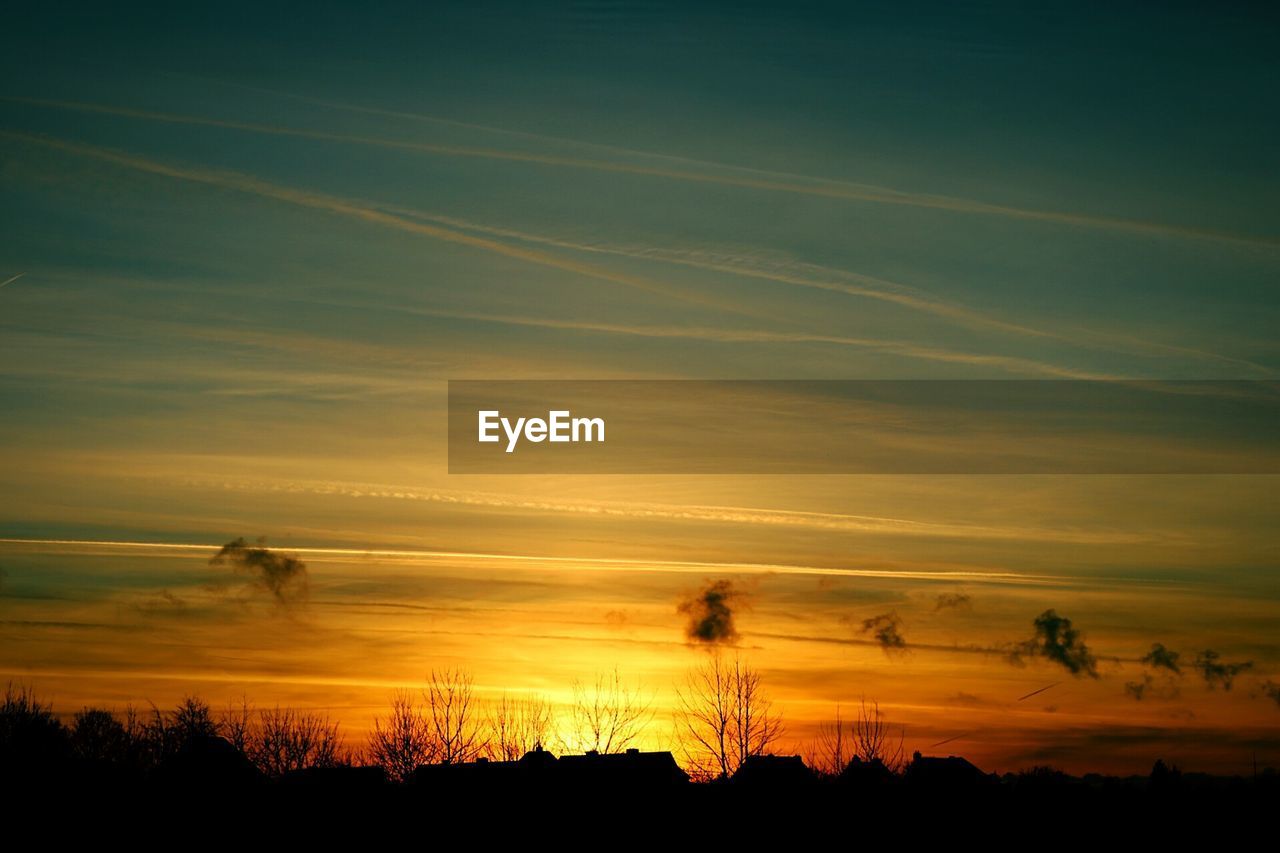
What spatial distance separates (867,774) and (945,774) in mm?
13482

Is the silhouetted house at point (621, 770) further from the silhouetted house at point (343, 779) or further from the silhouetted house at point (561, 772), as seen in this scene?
the silhouetted house at point (343, 779)

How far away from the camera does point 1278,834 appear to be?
88375mm

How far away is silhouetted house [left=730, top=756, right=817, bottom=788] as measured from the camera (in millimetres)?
90956

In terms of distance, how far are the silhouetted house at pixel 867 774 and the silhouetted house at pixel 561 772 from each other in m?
12.0

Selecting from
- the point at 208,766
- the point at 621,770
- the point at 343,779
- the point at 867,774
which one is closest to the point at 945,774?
the point at 867,774

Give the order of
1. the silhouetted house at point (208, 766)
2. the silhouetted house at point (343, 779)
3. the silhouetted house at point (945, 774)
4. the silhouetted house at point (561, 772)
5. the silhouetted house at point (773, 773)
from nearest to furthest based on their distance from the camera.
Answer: the silhouetted house at point (343, 779)
the silhouetted house at point (208, 766)
the silhouetted house at point (561, 772)
the silhouetted house at point (773, 773)
the silhouetted house at point (945, 774)

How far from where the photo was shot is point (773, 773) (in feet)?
313

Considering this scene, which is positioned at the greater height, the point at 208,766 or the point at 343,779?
the point at 208,766

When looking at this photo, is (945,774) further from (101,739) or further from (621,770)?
(101,739)

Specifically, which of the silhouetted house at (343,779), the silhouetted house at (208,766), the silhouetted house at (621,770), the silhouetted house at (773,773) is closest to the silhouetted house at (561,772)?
the silhouetted house at (621,770)

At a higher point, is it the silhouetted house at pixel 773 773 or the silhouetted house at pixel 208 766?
the silhouetted house at pixel 208 766

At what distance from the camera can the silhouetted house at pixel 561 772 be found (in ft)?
290

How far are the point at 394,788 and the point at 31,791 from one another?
21.9 m

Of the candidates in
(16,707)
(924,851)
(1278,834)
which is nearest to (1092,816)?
(1278,834)
